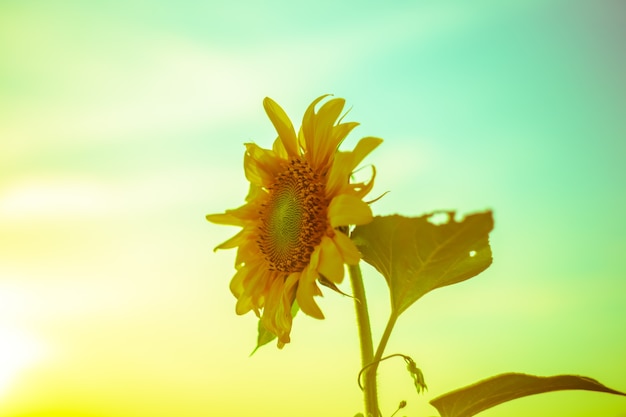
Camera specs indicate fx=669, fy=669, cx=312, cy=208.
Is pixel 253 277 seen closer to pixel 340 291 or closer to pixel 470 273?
pixel 340 291

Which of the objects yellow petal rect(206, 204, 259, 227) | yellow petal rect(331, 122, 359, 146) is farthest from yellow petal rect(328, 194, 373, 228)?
yellow petal rect(206, 204, 259, 227)

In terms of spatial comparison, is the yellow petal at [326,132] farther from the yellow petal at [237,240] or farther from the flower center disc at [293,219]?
the yellow petal at [237,240]

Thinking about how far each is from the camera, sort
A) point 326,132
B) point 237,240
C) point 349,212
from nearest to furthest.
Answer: point 349,212 < point 326,132 < point 237,240

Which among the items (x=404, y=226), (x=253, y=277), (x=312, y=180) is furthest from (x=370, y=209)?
(x=253, y=277)

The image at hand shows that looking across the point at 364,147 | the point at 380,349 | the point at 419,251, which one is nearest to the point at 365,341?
the point at 380,349

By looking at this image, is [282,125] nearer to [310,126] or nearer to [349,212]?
[310,126]

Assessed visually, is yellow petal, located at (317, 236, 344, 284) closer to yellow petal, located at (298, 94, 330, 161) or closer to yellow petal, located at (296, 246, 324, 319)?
yellow petal, located at (296, 246, 324, 319)
